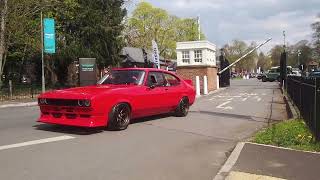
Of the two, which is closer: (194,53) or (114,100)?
(114,100)

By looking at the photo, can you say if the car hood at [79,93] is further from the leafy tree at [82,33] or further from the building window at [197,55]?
the building window at [197,55]

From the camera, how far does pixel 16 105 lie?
78.6ft

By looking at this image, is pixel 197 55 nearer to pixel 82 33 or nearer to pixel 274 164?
pixel 82 33

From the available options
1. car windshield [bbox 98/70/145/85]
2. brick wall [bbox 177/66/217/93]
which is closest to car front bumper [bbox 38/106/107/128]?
car windshield [bbox 98/70/145/85]

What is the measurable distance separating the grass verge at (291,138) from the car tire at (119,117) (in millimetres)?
3108

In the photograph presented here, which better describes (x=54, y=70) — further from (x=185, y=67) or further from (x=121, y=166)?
(x=121, y=166)

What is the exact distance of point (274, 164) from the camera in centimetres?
801

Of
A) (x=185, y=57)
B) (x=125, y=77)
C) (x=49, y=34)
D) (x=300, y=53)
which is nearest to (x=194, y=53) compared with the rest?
(x=185, y=57)

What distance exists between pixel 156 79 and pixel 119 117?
2510 millimetres

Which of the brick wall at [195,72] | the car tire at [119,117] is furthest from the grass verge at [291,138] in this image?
Answer: the brick wall at [195,72]

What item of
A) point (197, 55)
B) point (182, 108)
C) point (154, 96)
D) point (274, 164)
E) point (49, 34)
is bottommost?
point (274, 164)

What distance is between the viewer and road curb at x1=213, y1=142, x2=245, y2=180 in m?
7.26

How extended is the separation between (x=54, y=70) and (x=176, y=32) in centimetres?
5541

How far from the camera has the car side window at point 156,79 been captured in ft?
44.6
